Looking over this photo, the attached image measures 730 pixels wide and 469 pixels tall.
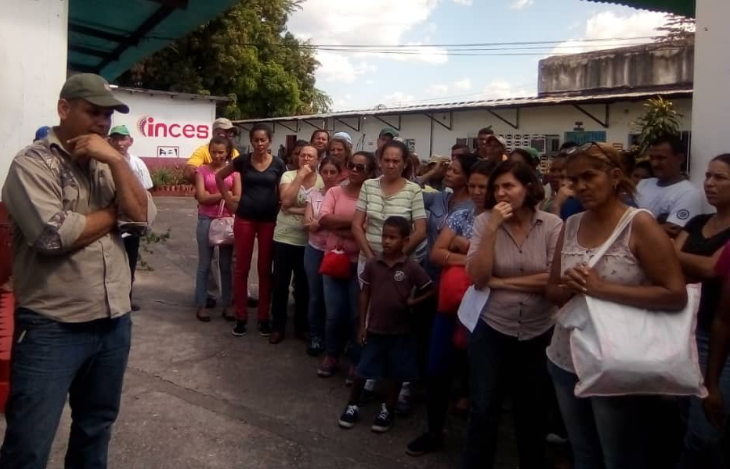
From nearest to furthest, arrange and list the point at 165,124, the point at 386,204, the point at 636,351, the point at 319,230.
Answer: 1. the point at 636,351
2. the point at 386,204
3. the point at 319,230
4. the point at 165,124

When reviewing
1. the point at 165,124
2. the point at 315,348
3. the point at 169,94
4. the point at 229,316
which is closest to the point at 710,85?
the point at 315,348

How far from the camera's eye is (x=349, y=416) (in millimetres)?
4238

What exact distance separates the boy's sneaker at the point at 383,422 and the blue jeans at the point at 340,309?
2.38 feet

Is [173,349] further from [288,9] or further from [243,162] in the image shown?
[288,9]

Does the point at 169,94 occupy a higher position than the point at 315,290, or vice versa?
the point at 169,94

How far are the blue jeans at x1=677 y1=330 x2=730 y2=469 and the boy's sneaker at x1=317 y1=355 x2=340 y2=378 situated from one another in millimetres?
2784

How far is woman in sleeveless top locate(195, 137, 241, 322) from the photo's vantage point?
632 centimetres

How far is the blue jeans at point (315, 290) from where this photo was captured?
17.7 feet

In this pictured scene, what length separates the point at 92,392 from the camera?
2.75 m

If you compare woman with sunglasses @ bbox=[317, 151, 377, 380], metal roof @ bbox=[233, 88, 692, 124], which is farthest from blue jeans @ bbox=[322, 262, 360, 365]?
metal roof @ bbox=[233, 88, 692, 124]

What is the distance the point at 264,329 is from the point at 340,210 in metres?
1.65

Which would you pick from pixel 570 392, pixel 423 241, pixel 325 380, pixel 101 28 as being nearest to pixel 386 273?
pixel 423 241

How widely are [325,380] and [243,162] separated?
86.7 inches

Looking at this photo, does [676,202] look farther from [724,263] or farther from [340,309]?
[340,309]
